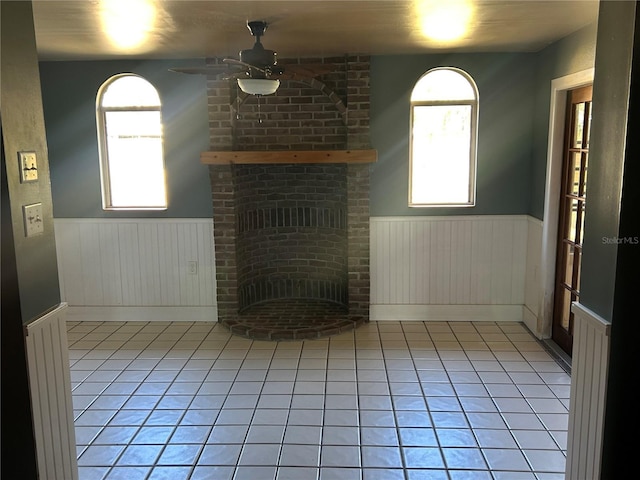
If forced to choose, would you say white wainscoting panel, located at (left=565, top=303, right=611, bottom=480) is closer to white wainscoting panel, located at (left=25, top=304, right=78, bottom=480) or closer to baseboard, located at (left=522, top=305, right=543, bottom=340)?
white wainscoting panel, located at (left=25, top=304, right=78, bottom=480)

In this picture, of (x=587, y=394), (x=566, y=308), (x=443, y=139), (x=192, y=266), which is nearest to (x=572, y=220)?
(x=566, y=308)

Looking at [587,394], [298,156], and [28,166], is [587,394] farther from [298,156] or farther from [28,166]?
[298,156]

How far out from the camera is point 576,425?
2.22 metres

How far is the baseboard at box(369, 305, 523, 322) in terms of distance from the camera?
4.95 m

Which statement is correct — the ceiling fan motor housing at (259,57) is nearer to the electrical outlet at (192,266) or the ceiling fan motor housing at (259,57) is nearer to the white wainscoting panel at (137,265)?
the white wainscoting panel at (137,265)

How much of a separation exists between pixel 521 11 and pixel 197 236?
3323mm

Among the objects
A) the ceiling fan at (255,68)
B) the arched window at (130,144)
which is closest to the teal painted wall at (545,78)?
the ceiling fan at (255,68)

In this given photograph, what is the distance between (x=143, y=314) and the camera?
5.12 m

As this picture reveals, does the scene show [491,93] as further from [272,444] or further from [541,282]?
[272,444]

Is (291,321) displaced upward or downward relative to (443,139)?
downward

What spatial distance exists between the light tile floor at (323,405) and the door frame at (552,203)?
0.96 feet

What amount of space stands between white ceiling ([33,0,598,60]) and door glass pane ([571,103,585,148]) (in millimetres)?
557

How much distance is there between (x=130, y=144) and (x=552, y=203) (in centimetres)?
388

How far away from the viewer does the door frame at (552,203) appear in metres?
4.13
